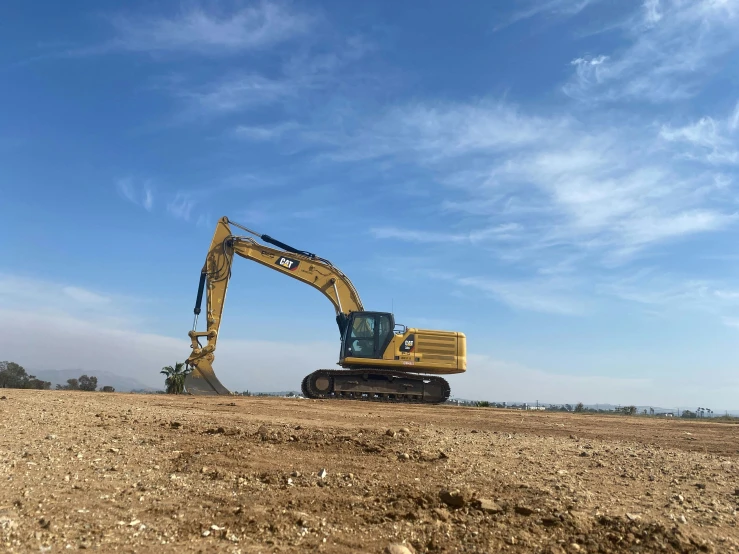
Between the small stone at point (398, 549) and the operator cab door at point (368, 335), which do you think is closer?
the small stone at point (398, 549)

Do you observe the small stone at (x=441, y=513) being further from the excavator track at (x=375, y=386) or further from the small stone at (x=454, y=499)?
the excavator track at (x=375, y=386)

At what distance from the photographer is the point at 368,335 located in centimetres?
2155

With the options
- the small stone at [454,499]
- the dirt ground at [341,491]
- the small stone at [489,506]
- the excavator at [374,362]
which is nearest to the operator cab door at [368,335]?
the excavator at [374,362]

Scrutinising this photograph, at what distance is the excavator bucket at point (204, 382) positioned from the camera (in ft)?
68.0

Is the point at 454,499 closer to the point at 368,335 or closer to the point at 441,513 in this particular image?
the point at 441,513

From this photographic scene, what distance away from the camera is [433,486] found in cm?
528

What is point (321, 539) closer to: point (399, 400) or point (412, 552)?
point (412, 552)

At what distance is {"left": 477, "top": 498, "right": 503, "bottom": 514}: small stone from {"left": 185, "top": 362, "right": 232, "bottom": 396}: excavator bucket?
1757 centimetres

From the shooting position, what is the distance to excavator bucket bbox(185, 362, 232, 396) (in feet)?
68.0

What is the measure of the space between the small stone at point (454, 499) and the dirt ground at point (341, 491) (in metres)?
0.01

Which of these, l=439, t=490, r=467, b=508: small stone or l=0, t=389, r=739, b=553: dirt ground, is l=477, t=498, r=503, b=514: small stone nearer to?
l=0, t=389, r=739, b=553: dirt ground

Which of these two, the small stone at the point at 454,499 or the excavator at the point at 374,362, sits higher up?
the excavator at the point at 374,362

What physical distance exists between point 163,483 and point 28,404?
801 centimetres

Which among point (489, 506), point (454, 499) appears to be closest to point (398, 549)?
point (454, 499)
